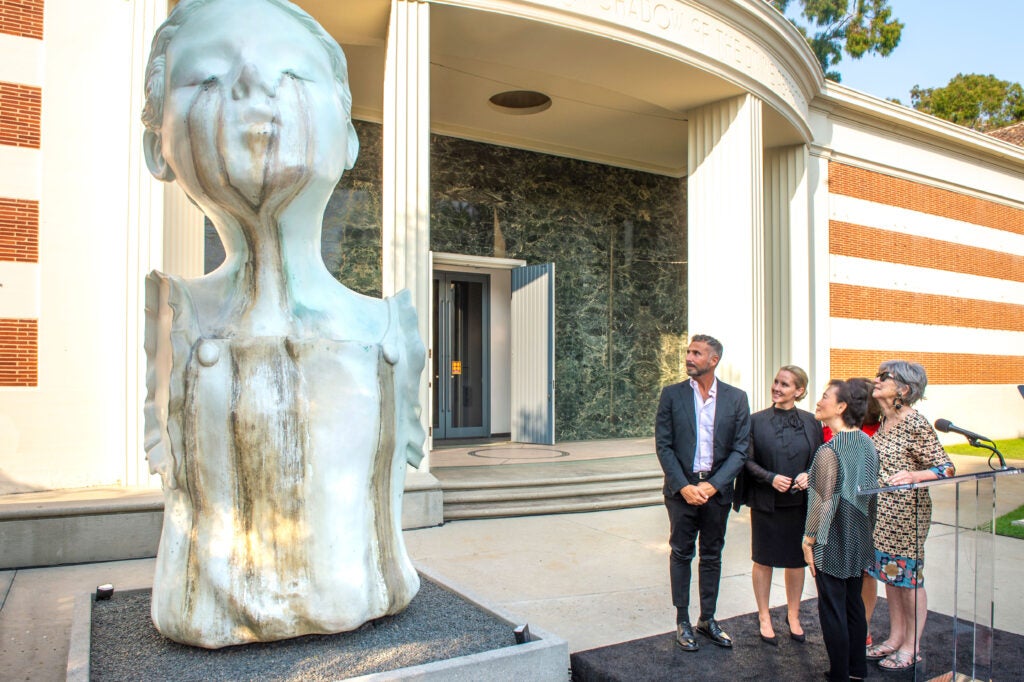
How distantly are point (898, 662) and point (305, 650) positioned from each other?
279 cm

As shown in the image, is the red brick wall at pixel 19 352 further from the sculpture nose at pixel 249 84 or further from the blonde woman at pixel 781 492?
the blonde woman at pixel 781 492

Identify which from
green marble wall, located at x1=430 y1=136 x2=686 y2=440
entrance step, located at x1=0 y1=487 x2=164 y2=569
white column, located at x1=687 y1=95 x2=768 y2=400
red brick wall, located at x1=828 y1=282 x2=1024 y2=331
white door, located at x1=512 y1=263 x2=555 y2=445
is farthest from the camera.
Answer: red brick wall, located at x1=828 y1=282 x2=1024 y2=331

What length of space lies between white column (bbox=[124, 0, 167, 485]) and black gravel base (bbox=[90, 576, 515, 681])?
332 centimetres

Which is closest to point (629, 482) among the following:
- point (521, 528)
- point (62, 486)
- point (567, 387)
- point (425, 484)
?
point (521, 528)

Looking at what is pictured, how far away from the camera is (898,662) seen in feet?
12.3

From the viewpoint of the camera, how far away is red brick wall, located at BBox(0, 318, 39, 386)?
270 inches

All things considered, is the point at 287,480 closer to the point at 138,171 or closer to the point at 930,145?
the point at 138,171

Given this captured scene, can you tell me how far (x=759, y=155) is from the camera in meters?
9.84

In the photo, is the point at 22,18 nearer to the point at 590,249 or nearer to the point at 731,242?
the point at 731,242

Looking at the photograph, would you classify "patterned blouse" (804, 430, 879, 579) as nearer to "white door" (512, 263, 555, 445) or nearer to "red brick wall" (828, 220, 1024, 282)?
"white door" (512, 263, 555, 445)

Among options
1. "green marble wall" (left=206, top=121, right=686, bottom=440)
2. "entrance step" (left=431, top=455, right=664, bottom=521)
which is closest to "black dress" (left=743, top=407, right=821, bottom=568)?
"entrance step" (left=431, top=455, right=664, bottom=521)

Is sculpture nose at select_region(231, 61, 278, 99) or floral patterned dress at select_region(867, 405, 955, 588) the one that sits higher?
sculpture nose at select_region(231, 61, 278, 99)

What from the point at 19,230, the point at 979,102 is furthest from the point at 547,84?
the point at 979,102

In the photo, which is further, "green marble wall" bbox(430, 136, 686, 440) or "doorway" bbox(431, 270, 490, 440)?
"doorway" bbox(431, 270, 490, 440)
